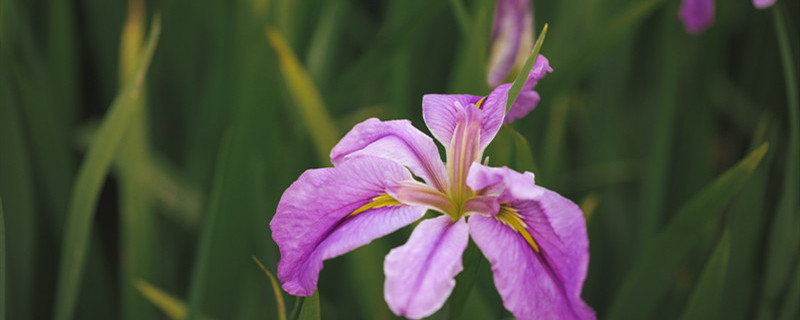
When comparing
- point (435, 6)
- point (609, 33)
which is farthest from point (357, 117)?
point (609, 33)

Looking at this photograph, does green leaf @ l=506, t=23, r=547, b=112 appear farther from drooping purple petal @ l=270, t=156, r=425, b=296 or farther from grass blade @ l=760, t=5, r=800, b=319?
grass blade @ l=760, t=5, r=800, b=319

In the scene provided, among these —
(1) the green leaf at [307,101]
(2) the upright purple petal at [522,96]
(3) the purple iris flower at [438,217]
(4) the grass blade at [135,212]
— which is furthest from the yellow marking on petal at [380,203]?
(4) the grass blade at [135,212]

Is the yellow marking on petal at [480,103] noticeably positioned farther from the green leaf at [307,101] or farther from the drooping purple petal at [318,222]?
the green leaf at [307,101]

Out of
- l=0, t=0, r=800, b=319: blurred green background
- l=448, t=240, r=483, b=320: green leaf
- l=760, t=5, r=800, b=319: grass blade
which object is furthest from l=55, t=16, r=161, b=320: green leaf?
l=760, t=5, r=800, b=319: grass blade

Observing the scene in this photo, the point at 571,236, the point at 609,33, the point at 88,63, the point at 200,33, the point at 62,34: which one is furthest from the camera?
the point at 88,63

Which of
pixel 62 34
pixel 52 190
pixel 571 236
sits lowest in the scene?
pixel 52 190

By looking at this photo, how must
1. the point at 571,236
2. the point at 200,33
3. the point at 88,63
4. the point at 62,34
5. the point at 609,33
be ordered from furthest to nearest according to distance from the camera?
the point at 88,63 → the point at 200,33 → the point at 62,34 → the point at 609,33 → the point at 571,236

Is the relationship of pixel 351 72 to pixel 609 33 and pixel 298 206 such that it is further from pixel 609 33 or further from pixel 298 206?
pixel 298 206

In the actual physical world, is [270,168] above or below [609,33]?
below
